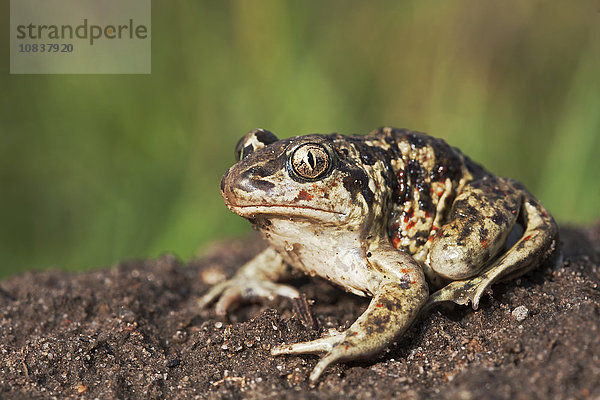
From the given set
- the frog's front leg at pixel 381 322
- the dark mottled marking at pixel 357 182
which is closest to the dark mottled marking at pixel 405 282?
the frog's front leg at pixel 381 322

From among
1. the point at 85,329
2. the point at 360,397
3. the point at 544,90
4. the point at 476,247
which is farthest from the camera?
the point at 544,90

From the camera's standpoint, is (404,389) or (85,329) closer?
(404,389)

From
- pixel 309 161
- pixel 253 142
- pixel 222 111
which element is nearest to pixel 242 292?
pixel 253 142

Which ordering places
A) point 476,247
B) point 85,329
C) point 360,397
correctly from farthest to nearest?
point 85,329 < point 476,247 < point 360,397

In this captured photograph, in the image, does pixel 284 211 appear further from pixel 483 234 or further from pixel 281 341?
pixel 483 234

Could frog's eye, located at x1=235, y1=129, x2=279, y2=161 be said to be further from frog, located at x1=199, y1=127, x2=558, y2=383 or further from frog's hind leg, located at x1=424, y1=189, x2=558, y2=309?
frog's hind leg, located at x1=424, y1=189, x2=558, y2=309

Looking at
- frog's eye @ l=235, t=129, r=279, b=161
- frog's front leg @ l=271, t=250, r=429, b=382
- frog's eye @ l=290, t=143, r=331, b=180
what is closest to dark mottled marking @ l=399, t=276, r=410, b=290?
frog's front leg @ l=271, t=250, r=429, b=382

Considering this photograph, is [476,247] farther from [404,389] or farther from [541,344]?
[404,389]

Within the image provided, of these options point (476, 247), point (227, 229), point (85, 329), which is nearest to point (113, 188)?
point (227, 229)
